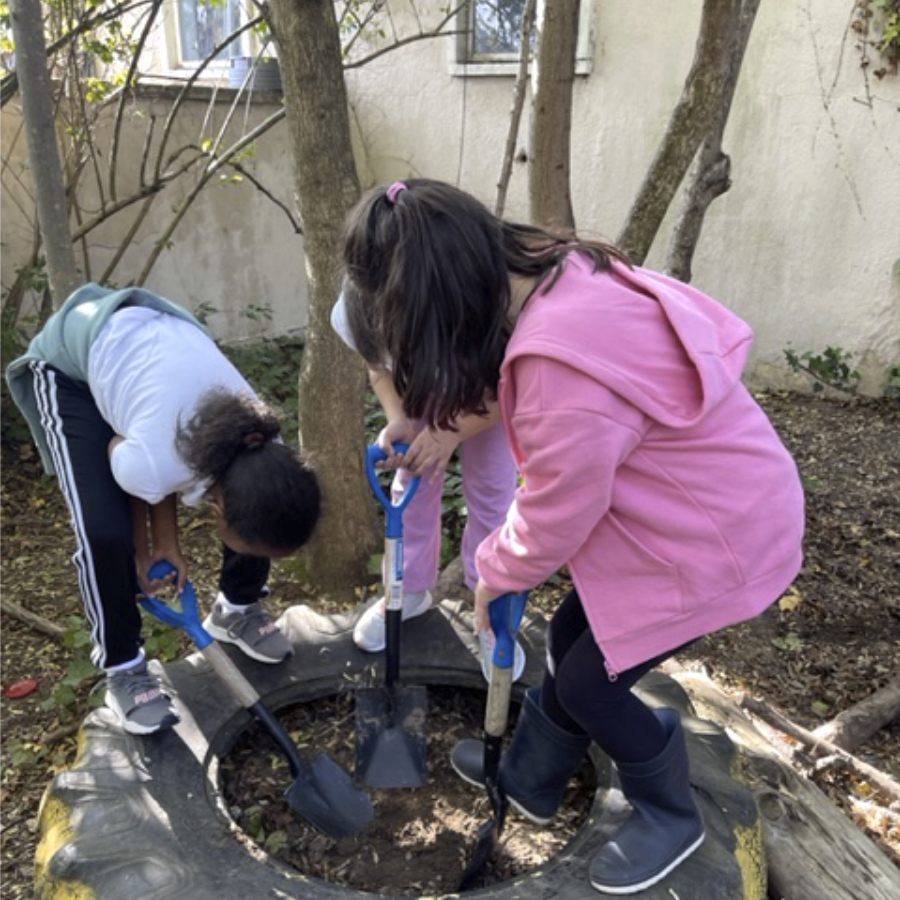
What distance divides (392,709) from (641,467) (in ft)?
3.59

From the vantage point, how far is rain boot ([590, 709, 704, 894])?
5.26 ft

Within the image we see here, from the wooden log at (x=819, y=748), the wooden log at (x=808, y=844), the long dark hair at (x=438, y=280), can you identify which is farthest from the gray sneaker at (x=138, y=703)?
the wooden log at (x=819, y=748)

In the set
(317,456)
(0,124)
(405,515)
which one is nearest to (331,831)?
(405,515)

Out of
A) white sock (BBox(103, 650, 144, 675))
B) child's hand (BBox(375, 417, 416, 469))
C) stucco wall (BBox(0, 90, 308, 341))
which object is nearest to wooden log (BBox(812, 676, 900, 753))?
child's hand (BBox(375, 417, 416, 469))

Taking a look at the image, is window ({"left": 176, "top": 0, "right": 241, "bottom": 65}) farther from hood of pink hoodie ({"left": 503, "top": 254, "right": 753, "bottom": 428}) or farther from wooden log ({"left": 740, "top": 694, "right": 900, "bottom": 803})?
hood of pink hoodie ({"left": 503, "top": 254, "right": 753, "bottom": 428})

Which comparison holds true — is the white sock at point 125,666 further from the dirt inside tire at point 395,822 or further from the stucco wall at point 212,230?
the stucco wall at point 212,230

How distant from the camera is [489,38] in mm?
5734

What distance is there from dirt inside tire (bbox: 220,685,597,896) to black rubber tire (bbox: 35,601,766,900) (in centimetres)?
11

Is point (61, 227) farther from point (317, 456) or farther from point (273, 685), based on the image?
point (273, 685)

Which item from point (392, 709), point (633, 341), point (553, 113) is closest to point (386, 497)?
point (392, 709)

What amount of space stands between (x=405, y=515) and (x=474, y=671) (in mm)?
448

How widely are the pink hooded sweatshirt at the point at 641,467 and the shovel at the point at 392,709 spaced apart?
0.54m

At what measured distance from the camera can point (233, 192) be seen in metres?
5.81

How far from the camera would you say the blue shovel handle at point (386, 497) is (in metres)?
2.00
